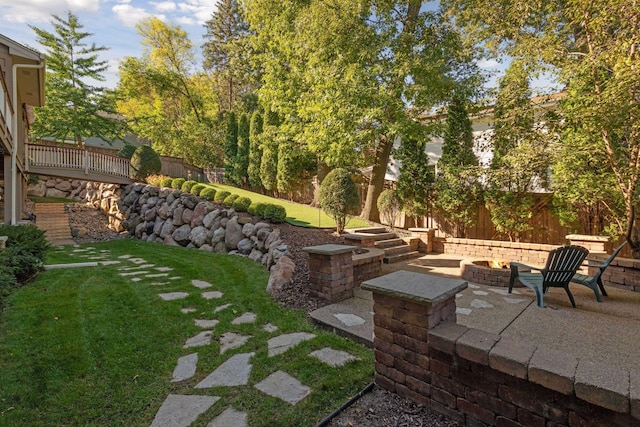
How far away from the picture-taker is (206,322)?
3652 millimetres

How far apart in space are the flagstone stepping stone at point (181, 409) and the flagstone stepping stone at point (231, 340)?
0.68 meters

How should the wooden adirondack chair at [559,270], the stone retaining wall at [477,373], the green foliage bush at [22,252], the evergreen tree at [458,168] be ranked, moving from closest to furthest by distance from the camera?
the stone retaining wall at [477,373], the wooden adirondack chair at [559,270], the green foliage bush at [22,252], the evergreen tree at [458,168]

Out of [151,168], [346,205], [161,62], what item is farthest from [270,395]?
[161,62]

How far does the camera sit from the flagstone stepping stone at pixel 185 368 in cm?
256

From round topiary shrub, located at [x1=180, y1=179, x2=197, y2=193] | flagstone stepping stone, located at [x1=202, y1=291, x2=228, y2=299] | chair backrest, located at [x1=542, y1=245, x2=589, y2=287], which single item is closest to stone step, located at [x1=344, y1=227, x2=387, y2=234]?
flagstone stepping stone, located at [x1=202, y1=291, x2=228, y2=299]

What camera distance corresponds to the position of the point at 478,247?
730 centimetres

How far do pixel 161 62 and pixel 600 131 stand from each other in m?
22.2

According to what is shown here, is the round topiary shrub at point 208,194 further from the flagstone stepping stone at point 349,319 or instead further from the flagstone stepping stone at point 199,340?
the flagstone stepping stone at point 349,319

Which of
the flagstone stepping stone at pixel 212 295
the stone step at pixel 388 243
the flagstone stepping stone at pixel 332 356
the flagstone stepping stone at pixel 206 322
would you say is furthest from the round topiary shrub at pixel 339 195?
the flagstone stepping stone at pixel 332 356

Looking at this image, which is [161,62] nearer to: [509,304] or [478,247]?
[478,247]

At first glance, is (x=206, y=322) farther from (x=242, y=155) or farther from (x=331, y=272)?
(x=242, y=155)

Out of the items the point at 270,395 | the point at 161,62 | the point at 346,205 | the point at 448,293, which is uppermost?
the point at 161,62

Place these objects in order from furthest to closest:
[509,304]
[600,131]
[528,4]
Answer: [528,4] → [600,131] → [509,304]

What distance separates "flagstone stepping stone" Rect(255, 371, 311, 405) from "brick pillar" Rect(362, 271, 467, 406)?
569mm
